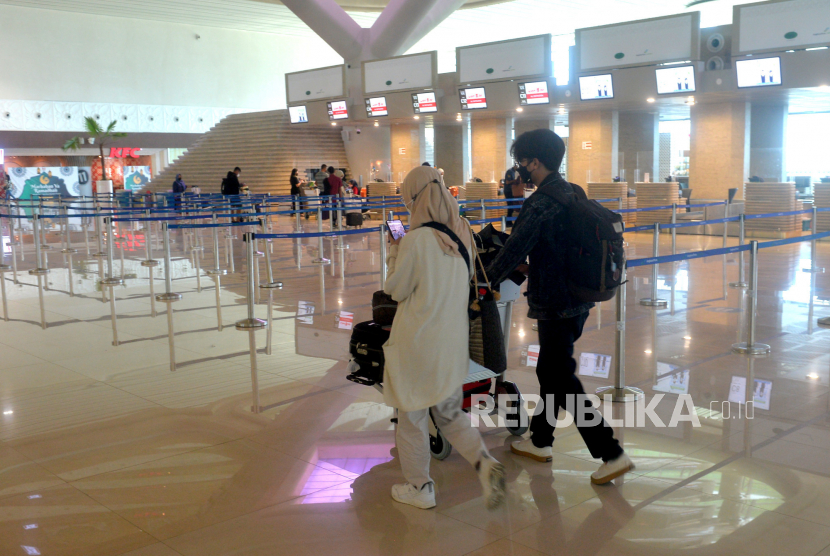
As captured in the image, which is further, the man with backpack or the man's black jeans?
the man's black jeans

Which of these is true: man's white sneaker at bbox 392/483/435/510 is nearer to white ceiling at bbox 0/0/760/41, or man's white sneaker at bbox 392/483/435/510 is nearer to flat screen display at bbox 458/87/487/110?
flat screen display at bbox 458/87/487/110

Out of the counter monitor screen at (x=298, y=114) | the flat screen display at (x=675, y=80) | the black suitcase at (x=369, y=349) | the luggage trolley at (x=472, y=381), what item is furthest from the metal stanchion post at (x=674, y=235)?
the counter monitor screen at (x=298, y=114)

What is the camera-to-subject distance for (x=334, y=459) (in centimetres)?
377

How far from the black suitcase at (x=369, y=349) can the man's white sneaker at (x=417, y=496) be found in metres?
0.60

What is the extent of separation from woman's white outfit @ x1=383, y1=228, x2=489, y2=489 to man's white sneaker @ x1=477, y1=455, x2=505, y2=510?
0.05 m

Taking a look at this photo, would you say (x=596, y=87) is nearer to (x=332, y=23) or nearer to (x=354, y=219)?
(x=354, y=219)

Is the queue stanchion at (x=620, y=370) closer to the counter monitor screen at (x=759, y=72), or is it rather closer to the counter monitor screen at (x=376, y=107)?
the counter monitor screen at (x=759, y=72)

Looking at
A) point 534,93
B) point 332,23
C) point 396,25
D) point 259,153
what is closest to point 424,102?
point 396,25

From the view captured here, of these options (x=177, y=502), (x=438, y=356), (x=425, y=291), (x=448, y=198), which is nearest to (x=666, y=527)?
(x=438, y=356)

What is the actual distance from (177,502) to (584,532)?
1.80m

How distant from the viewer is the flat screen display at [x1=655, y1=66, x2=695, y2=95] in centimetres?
1503

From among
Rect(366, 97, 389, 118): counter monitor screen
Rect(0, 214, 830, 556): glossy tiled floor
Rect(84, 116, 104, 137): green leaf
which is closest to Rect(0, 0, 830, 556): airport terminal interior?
Rect(0, 214, 830, 556): glossy tiled floor

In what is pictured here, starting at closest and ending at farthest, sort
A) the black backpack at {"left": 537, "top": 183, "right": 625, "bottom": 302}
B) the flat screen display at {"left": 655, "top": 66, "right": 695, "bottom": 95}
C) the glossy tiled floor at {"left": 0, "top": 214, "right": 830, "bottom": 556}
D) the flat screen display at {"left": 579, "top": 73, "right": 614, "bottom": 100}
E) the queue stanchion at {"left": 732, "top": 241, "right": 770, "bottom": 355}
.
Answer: the glossy tiled floor at {"left": 0, "top": 214, "right": 830, "bottom": 556}
the black backpack at {"left": 537, "top": 183, "right": 625, "bottom": 302}
the queue stanchion at {"left": 732, "top": 241, "right": 770, "bottom": 355}
the flat screen display at {"left": 655, "top": 66, "right": 695, "bottom": 95}
the flat screen display at {"left": 579, "top": 73, "right": 614, "bottom": 100}

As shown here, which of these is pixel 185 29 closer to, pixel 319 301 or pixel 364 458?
pixel 319 301
